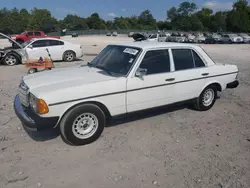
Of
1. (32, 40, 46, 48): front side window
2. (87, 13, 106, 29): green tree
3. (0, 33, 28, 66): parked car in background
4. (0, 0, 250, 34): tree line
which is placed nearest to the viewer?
(0, 33, 28, 66): parked car in background

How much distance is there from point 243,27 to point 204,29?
69.4 feet

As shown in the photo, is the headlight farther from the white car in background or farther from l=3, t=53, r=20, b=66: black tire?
l=3, t=53, r=20, b=66: black tire

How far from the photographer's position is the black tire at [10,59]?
11.8 metres

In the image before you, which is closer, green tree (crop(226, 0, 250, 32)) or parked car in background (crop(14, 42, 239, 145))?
parked car in background (crop(14, 42, 239, 145))

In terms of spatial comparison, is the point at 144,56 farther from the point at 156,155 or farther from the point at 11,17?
the point at 11,17

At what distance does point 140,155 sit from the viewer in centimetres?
372

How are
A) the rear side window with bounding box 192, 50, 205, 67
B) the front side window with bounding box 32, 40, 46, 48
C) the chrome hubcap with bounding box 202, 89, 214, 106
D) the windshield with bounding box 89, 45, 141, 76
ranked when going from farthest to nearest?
the front side window with bounding box 32, 40, 46, 48 → the chrome hubcap with bounding box 202, 89, 214, 106 → the rear side window with bounding box 192, 50, 205, 67 → the windshield with bounding box 89, 45, 141, 76

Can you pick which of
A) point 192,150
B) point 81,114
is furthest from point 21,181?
point 192,150

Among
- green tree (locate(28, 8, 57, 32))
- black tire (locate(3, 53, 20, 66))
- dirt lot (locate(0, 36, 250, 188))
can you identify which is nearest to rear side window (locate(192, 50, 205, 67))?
dirt lot (locate(0, 36, 250, 188))

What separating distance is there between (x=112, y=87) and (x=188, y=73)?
179 cm

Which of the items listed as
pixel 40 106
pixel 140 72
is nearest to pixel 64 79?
pixel 40 106

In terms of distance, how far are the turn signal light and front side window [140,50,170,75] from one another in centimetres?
180

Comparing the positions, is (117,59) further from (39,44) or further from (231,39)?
(231,39)

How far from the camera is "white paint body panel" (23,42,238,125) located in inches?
144
